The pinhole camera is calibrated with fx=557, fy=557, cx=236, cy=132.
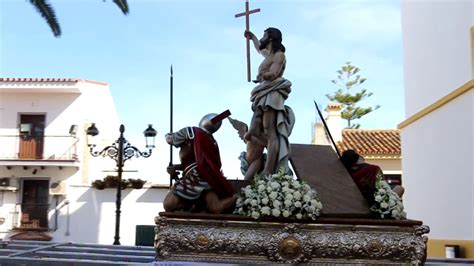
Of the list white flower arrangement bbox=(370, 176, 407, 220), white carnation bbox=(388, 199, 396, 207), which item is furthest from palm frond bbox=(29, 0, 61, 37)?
white carnation bbox=(388, 199, 396, 207)

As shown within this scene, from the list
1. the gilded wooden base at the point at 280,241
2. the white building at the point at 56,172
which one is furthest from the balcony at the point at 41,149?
the gilded wooden base at the point at 280,241

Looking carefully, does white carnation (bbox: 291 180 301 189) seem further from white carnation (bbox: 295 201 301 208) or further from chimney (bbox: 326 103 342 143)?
chimney (bbox: 326 103 342 143)

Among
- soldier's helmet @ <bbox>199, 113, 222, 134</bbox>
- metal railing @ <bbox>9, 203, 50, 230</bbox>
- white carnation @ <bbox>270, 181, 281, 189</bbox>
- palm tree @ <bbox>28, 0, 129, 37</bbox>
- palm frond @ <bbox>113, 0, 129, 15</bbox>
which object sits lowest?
metal railing @ <bbox>9, 203, 50, 230</bbox>

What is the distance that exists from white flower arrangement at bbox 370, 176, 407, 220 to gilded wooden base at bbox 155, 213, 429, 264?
0.17 metres

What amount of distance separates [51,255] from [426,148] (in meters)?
8.16

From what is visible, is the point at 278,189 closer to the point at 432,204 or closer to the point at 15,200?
the point at 432,204

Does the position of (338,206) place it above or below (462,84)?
below

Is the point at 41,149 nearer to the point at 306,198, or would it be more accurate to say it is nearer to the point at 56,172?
the point at 56,172

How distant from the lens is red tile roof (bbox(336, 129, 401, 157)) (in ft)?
61.5

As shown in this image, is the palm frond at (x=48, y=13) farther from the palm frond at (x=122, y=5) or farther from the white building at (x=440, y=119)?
the white building at (x=440, y=119)

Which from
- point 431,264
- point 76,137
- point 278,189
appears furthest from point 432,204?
point 76,137

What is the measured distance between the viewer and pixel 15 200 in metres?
20.3

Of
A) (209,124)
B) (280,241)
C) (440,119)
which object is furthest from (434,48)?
(280,241)

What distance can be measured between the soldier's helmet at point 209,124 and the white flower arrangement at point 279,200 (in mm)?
629
